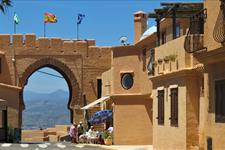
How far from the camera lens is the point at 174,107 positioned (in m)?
23.5

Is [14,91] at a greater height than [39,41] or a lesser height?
lesser

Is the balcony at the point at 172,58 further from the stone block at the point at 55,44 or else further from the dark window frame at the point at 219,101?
the stone block at the point at 55,44

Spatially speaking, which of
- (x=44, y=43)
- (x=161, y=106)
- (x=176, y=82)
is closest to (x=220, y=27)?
(x=176, y=82)

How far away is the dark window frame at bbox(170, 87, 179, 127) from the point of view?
23203 millimetres

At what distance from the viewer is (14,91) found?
43.1 meters

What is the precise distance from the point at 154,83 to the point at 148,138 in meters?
8.15

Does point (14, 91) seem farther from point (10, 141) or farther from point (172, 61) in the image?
point (172, 61)

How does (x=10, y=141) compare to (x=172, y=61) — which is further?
(x=10, y=141)

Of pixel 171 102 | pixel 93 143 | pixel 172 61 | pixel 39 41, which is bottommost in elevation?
pixel 93 143

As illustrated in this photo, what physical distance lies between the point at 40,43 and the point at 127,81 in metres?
17.6

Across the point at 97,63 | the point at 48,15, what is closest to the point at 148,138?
the point at 97,63

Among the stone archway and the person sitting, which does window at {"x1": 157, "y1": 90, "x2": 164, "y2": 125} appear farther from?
the stone archway

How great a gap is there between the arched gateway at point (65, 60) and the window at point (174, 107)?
2914cm

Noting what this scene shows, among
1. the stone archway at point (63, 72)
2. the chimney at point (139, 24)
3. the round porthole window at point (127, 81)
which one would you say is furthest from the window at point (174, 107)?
the stone archway at point (63, 72)
